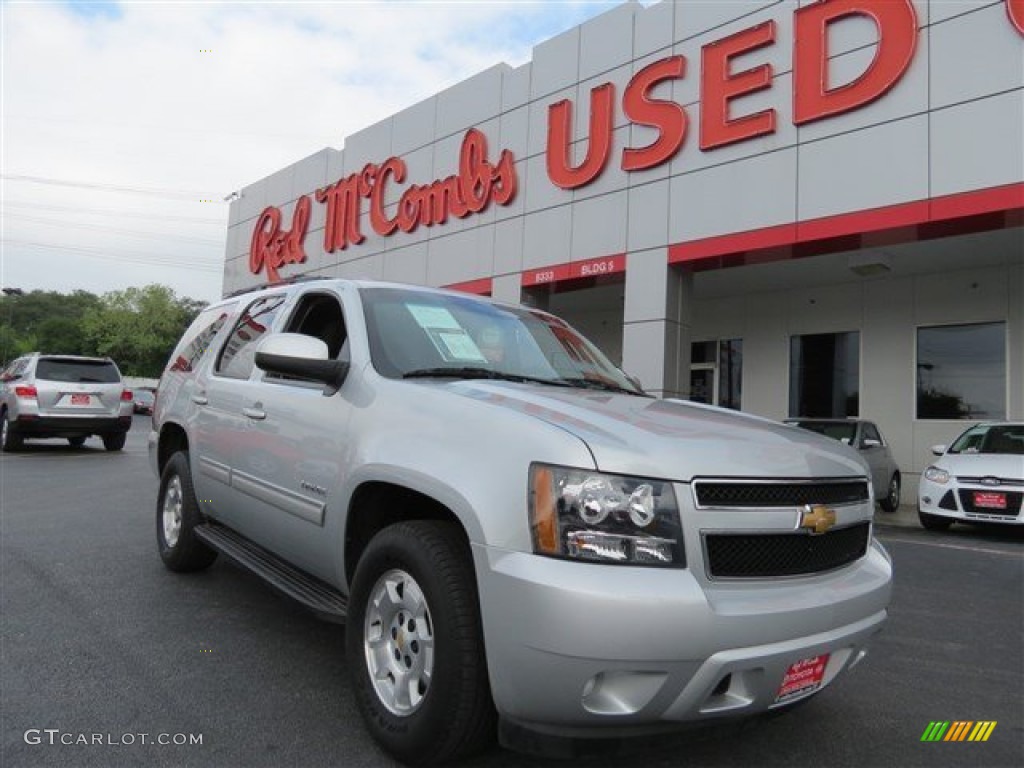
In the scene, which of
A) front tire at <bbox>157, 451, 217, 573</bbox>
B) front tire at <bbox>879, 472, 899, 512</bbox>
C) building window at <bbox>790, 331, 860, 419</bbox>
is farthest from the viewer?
building window at <bbox>790, 331, 860, 419</bbox>

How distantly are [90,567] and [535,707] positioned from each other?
428cm

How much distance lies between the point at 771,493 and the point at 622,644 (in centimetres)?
73

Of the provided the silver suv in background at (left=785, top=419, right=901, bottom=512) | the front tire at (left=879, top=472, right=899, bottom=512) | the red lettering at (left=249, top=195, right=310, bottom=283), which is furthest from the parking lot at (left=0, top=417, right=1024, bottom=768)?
the red lettering at (left=249, top=195, right=310, bottom=283)

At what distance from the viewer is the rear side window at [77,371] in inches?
526

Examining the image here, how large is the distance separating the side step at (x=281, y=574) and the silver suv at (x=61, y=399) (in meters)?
10.8

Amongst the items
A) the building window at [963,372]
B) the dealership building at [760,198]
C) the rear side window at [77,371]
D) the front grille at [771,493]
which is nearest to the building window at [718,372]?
the dealership building at [760,198]

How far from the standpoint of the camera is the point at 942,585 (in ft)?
19.6

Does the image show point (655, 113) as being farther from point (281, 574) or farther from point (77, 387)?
point (77, 387)

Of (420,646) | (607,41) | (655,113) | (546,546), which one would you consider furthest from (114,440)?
(546,546)

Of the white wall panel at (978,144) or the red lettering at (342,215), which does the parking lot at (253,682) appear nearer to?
the white wall panel at (978,144)

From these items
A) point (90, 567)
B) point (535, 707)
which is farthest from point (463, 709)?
A: point (90, 567)

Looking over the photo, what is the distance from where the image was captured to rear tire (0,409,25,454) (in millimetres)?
13469

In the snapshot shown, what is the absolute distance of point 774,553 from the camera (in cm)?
239

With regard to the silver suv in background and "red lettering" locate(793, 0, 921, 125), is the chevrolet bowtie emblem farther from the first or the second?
"red lettering" locate(793, 0, 921, 125)
